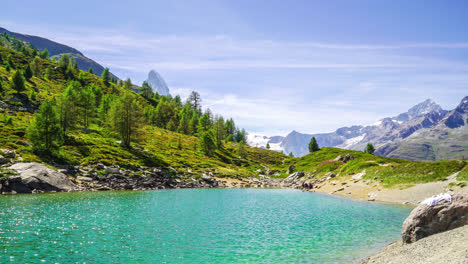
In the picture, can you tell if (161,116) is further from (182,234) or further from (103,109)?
(182,234)

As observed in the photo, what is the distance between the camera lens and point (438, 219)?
1911 centimetres

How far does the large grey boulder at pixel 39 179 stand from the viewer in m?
51.8

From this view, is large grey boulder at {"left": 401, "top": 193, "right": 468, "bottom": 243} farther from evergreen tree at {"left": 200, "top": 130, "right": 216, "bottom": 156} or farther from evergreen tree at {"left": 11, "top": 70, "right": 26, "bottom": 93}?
evergreen tree at {"left": 11, "top": 70, "right": 26, "bottom": 93}

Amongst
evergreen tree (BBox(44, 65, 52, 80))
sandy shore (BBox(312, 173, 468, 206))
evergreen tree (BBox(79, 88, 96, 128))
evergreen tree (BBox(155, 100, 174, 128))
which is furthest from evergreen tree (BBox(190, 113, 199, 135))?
sandy shore (BBox(312, 173, 468, 206))

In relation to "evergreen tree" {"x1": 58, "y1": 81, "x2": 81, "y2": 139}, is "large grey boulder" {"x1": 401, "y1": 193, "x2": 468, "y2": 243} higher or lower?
lower

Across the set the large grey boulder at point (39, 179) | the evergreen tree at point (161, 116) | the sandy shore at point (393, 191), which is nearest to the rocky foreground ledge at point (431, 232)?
the sandy shore at point (393, 191)

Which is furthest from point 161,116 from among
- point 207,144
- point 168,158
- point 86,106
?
point 168,158

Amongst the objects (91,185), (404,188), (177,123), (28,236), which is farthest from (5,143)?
(177,123)

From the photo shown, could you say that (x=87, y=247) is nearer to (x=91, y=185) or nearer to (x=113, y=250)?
(x=113, y=250)

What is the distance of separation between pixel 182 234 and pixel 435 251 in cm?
1999

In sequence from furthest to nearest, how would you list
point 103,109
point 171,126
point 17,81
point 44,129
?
point 171,126 → point 103,109 → point 17,81 → point 44,129

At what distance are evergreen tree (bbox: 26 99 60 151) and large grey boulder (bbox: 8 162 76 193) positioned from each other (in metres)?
9.12

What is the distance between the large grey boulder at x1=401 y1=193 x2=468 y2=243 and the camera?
1886 cm

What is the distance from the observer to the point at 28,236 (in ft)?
74.6
